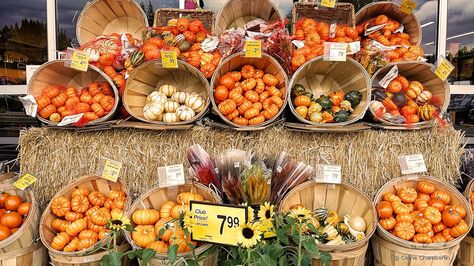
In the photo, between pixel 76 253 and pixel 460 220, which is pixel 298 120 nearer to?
pixel 460 220

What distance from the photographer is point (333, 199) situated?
7.29 ft

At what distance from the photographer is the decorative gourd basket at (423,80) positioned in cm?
232

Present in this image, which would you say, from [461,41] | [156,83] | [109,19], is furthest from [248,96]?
[461,41]

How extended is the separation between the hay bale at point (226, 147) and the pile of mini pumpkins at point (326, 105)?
0.12m

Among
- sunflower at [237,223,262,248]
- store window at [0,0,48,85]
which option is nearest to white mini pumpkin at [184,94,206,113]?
sunflower at [237,223,262,248]

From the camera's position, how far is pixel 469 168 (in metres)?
2.46

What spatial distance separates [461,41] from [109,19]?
12.1ft

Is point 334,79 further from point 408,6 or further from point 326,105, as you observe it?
point 408,6

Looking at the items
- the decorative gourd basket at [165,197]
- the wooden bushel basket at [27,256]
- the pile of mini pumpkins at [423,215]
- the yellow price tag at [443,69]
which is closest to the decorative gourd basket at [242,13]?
the yellow price tag at [443,69]

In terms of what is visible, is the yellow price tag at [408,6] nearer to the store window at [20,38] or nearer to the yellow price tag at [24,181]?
the yellow price tag at [24,181]

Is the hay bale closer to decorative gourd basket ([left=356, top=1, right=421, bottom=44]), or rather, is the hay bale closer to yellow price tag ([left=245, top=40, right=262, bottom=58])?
yellow price tag ([left=245, top=40, right=262, bottom=58])

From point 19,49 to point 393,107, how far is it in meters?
3.82

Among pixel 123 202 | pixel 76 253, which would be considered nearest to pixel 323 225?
pixel 123 202

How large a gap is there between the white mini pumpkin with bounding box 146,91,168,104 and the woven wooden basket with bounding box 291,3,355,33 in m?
1.21
